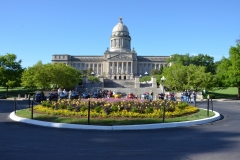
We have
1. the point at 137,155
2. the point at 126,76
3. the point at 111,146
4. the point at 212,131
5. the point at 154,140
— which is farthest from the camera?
the point at 126,76

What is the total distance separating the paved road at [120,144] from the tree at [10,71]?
109ft

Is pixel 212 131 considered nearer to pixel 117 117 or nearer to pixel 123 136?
pixel 123 136

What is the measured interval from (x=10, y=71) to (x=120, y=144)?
132 ft

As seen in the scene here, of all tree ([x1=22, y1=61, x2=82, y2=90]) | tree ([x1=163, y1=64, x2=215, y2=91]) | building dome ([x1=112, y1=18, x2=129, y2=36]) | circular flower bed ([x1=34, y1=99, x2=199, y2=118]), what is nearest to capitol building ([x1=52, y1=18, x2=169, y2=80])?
building dome ([x1=112, y1=18, x2=129, y2=36])

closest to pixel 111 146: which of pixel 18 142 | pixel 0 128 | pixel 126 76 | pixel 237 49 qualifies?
pixel 18 142

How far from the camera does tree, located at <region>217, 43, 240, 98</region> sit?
1543 inches

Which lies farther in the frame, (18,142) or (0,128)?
(0,128)

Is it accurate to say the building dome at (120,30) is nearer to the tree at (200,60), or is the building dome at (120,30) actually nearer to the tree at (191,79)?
the tree at (200,60)

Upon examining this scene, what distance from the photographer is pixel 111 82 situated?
67.1 m

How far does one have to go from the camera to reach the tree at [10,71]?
41772mm

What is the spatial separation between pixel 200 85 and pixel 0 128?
36282 millimetres

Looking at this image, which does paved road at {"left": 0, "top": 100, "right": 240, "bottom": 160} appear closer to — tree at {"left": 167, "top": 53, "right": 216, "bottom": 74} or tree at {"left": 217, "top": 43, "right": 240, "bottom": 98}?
tree at {"left": 217, "top": 43, "right": 240, "bottom": 98}

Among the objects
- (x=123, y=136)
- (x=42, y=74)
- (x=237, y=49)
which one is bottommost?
(x=123, y=136)

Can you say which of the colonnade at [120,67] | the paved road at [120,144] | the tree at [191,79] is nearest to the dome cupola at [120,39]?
the colonnade at [120,67]
